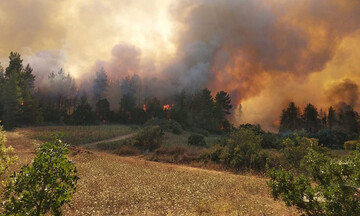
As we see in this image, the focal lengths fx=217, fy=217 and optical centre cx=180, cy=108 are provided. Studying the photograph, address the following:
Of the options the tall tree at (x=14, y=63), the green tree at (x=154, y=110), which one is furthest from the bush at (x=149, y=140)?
the tall tree at (x=14, y=63)

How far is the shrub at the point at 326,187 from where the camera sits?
6375 millimetres

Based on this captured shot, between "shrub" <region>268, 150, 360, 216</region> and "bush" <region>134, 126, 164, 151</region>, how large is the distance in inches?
1218

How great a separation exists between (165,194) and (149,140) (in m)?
22.6

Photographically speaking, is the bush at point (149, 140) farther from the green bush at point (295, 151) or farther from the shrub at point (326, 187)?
the shrub at point (326, 187)

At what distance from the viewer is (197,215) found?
484 inches

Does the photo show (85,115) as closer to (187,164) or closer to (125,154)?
(125,154)

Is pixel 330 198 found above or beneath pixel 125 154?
above

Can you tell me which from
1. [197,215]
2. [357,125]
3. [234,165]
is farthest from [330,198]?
[357,125]

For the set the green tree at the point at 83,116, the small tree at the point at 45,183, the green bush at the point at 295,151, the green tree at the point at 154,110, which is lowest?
the green bush at the point at 295,151

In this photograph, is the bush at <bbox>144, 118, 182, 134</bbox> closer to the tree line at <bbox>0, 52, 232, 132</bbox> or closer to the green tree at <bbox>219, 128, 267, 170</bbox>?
the tree line at <bbox>0, 52, 232, 132</bbox>

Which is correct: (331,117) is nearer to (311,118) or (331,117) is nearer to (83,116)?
(311,118)

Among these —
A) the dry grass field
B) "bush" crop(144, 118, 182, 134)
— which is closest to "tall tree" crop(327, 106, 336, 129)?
"bush" crop(144, 118, 182, 134)

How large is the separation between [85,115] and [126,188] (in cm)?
6162

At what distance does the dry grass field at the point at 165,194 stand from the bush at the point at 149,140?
14.6m
